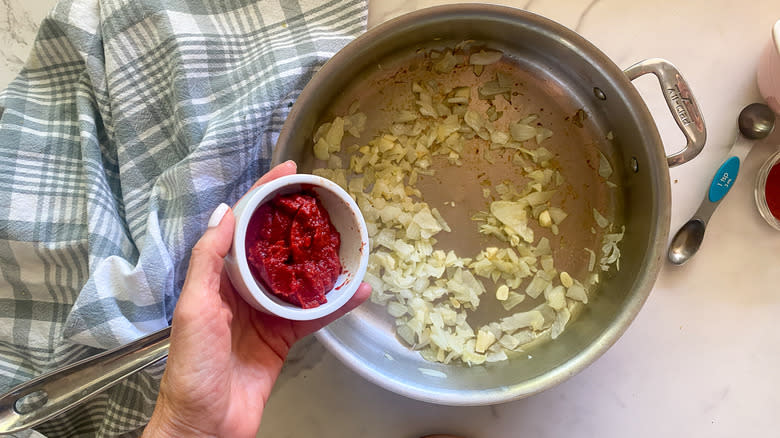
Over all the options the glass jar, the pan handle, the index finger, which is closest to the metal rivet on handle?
the index finger

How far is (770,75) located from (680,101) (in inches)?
10.3

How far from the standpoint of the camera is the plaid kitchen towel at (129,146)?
951 mm

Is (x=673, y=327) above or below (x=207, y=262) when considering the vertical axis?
below

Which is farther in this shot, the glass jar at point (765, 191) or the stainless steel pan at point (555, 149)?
the glass jar at point (765, 191)

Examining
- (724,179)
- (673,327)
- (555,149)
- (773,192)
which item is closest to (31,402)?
(555,149)

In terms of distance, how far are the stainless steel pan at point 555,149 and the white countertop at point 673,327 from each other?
0.29 feet

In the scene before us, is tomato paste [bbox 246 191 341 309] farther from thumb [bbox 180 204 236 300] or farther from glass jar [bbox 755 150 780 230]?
glass jar [bbox 755 150 780 230]

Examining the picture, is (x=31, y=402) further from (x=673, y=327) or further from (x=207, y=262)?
(x=673, y=327)

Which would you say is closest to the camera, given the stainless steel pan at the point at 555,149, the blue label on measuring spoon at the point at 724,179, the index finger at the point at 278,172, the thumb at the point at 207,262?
the thumb at the point at 207,262

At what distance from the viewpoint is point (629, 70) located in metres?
0.92

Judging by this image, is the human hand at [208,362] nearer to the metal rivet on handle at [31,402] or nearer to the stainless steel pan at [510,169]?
the stainless steel pan at [510,169]

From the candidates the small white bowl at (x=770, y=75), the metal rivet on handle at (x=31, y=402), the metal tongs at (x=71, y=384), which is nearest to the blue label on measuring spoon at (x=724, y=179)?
the small white bowl at (x=770, y=75)

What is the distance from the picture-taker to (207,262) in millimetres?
689

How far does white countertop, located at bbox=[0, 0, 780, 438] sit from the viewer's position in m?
1.08
